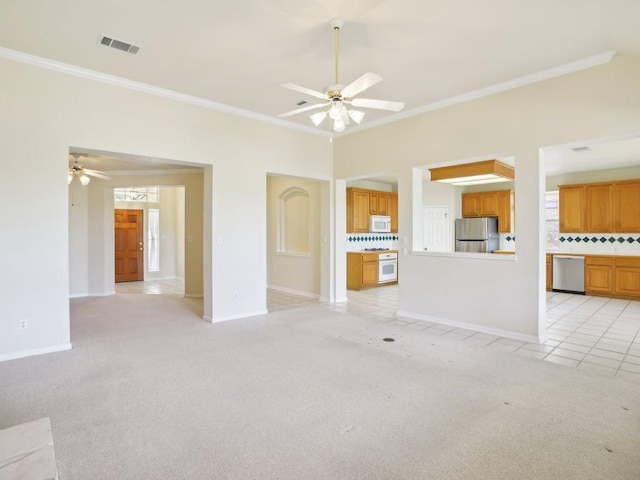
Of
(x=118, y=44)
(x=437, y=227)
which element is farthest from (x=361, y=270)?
(x=118, y=44)

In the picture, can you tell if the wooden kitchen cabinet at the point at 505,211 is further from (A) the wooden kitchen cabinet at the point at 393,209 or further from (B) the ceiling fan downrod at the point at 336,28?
(B) the ceiling fan downrod at the point at 336,28

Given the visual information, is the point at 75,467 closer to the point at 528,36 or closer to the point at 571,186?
the point at 528,36

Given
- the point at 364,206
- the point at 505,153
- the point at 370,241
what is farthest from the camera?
the point at 370,241

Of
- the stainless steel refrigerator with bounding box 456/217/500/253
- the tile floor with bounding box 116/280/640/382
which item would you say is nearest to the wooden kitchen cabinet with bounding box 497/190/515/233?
the stainless steel refrigerator with bounding box 456/217/500/253

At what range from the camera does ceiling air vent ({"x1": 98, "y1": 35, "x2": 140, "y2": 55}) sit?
3355 millimetres

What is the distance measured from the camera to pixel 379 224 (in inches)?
352

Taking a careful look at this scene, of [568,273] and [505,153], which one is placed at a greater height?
[505,153]

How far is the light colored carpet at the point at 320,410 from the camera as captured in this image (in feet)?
6.61

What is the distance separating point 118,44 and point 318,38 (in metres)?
1.92

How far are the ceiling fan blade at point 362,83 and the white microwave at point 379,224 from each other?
5833 millimetres

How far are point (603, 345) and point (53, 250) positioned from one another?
6.19 meters

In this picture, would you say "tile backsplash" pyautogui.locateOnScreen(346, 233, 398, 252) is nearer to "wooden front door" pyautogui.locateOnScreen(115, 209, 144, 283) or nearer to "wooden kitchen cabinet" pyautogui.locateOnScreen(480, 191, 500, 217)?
"wooden kitchen cabinet" pyautogui.locateOnScreen(480, 191, 500, 217)

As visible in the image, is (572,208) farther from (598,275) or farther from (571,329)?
(571,329)

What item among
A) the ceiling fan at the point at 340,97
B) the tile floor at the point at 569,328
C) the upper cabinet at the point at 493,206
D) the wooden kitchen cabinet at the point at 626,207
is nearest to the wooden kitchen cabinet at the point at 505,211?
the upper cabinet at the point at 493,206
